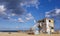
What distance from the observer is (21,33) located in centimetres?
845

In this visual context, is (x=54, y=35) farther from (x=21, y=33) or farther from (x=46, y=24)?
(x=21, y=33)

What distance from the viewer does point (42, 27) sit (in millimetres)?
8438

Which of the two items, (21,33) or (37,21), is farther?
(21,33)

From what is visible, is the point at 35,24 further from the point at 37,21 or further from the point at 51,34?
the point at 51,34

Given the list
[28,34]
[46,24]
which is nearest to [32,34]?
[28,34]

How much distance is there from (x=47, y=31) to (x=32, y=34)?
2.51 ft

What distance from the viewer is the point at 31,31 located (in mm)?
8352

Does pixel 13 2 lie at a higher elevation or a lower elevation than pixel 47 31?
higher

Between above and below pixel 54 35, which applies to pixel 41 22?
above

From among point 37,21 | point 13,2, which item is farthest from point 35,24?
point 13,2

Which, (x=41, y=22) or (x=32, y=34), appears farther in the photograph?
(x=41, y=22)

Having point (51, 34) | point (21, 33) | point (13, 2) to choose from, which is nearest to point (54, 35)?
point (51, 34)

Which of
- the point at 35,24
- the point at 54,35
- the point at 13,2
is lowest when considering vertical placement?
the point at 54,35

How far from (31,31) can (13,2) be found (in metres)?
1.80
